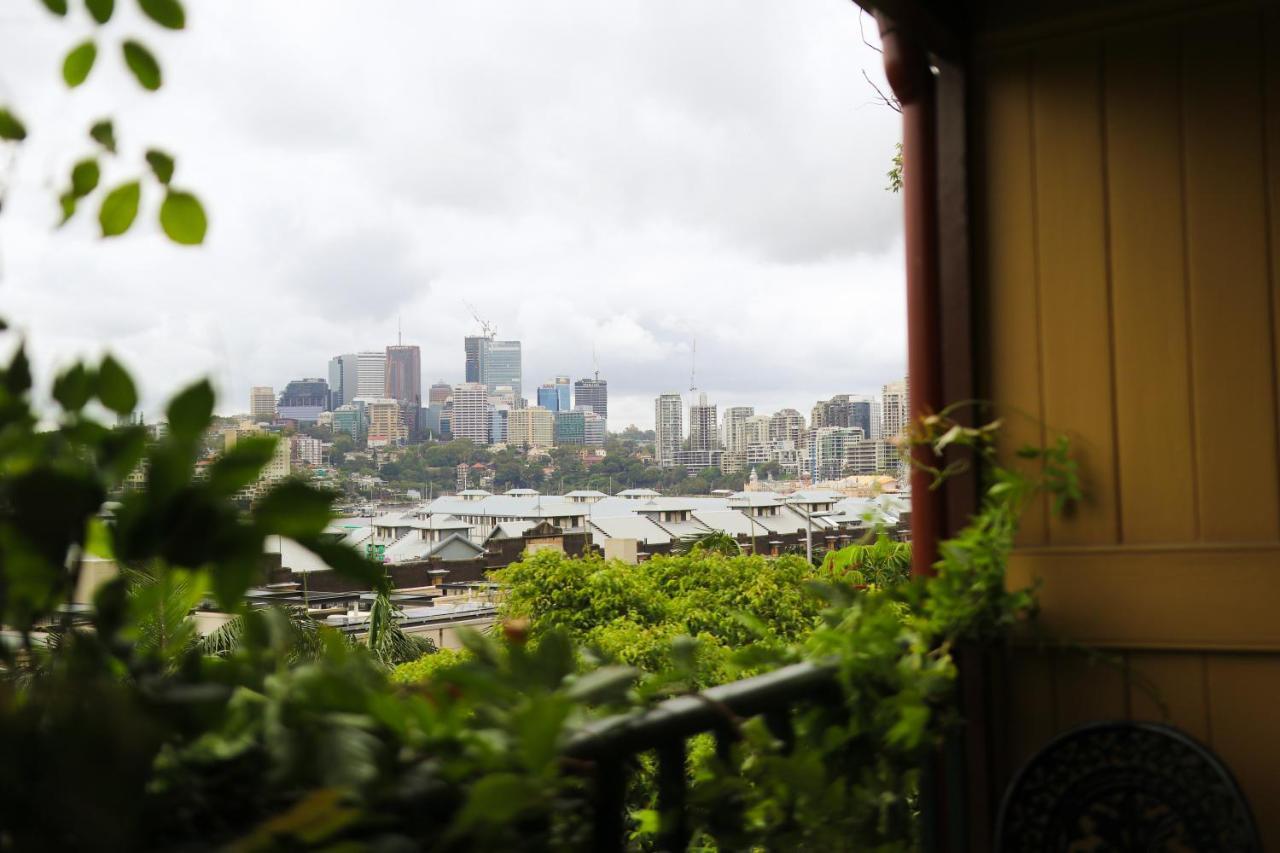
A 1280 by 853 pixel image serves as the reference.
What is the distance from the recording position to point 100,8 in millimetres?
594

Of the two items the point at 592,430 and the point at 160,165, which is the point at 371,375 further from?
the point at 160,165

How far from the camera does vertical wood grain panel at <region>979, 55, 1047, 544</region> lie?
1.81m

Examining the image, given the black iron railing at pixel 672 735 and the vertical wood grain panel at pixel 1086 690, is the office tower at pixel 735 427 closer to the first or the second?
the vertical wood grain panel at pixel 1086 690

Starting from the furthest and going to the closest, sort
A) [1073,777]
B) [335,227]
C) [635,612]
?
[335,227]
[635,612]
[1073,777]

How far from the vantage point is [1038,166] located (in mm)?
1827

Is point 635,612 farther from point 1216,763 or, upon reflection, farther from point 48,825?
point 48,825

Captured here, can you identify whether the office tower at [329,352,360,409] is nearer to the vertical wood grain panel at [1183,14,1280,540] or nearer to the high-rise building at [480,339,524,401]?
the high-rise building at [480,339,524,401]

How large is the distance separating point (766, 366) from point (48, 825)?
156 feet

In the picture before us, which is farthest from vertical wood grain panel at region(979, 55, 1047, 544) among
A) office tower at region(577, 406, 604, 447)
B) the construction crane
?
the construction crane

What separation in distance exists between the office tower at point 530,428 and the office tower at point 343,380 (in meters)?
4.42

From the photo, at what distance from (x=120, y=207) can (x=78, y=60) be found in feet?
0.33

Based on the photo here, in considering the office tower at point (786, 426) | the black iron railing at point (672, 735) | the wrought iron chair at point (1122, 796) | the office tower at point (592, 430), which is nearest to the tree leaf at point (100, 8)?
the black iron railing at point (672, 735)

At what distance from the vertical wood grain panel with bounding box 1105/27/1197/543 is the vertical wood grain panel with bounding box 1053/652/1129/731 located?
212 mm

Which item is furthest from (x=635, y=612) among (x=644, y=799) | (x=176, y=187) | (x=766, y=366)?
(x=766, y=366)
